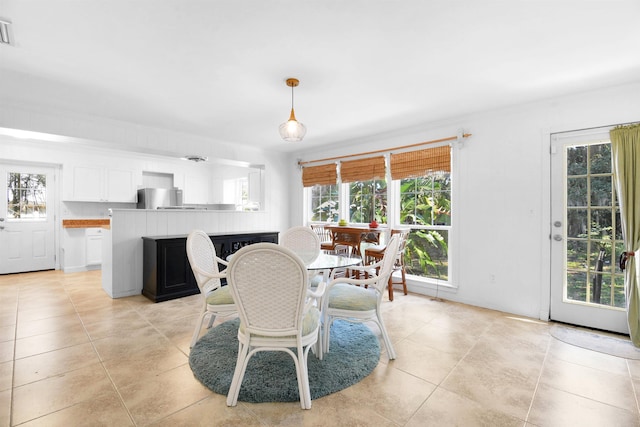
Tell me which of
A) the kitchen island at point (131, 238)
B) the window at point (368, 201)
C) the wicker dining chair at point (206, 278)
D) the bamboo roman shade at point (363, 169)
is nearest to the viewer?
the wicker dining chair at point (206, 278)

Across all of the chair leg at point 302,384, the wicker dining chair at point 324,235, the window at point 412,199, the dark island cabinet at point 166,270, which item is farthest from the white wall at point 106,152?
the chair leg at point 302,384

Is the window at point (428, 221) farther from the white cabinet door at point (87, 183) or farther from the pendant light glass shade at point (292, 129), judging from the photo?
the white cabinet door at point (87, 183)

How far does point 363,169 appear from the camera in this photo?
478cm

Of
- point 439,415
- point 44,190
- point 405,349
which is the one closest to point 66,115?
point 44,190

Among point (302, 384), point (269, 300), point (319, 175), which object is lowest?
point (302, 384)

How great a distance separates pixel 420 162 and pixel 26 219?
267 inches

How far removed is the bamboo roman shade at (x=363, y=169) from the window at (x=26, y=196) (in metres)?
5.51

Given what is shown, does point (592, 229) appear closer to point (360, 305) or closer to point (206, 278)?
point (360, 305)

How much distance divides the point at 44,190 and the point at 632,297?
846cm

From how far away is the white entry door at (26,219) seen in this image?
5105mm

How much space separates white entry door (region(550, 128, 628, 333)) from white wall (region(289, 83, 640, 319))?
0.09m

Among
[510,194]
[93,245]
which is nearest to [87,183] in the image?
[93,245]

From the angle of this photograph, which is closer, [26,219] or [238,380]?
[238,380]

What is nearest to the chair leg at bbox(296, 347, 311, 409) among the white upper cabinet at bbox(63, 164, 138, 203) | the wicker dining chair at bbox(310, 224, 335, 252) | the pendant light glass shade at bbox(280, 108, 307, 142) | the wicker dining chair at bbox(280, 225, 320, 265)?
the wicker dining chair at bbox(280, 225, 320, 265)
